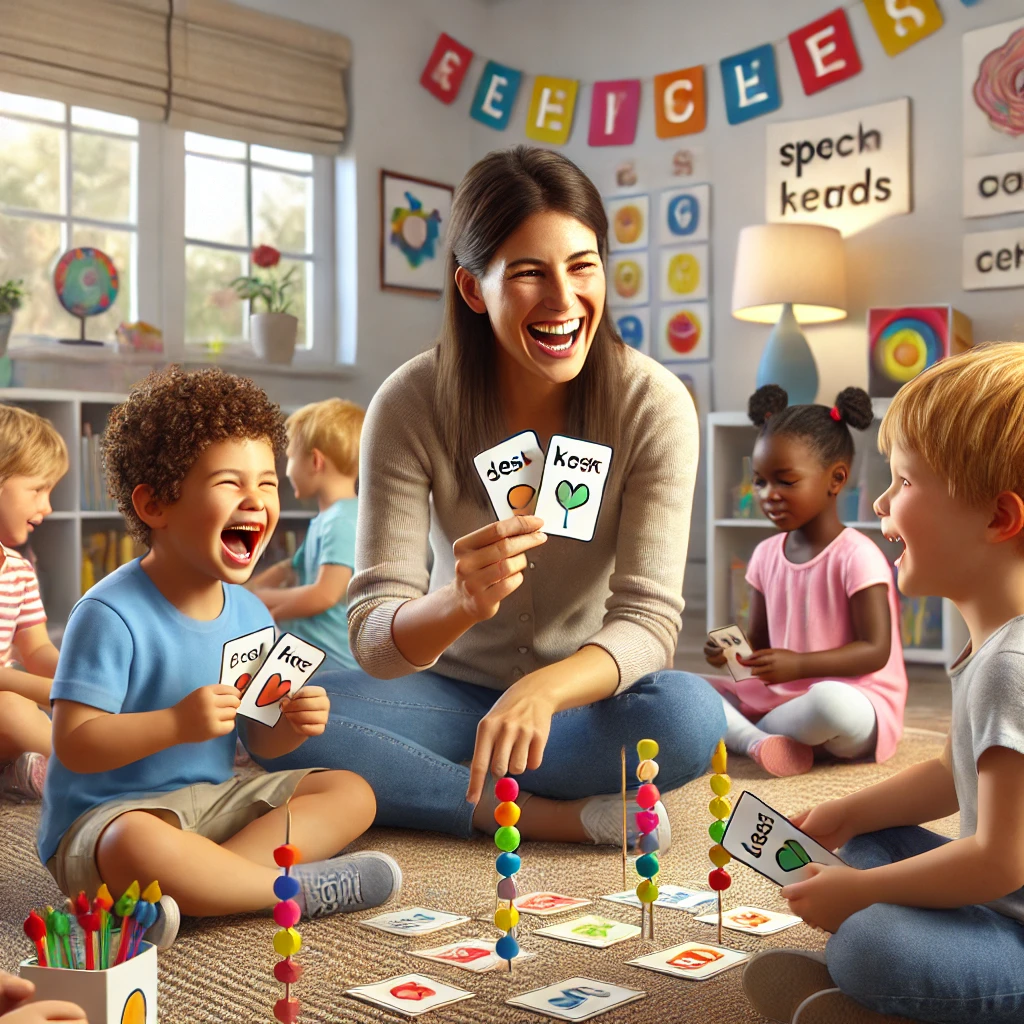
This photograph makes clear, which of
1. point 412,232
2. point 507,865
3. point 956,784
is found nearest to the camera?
point 956,784

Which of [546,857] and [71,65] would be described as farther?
[71,65]

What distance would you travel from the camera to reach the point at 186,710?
4.22 ft

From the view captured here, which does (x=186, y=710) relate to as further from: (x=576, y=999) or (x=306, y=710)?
(x=576, y=999)

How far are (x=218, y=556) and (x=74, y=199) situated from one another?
298 centimetres

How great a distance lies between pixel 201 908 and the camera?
1301 millimetres

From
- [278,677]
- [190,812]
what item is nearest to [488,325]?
[278,677]

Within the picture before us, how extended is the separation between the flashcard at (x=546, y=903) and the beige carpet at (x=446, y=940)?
20mm

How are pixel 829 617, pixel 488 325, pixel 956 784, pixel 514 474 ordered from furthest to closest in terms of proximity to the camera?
pixel 829 617 → pixel 488 325 → pixel 514 474 → pixel 956 784

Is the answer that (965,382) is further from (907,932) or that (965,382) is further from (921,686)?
(921,686)

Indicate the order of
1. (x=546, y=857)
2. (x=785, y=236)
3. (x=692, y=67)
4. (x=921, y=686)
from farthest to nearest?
1. (x=692, y=67)
2. (x=785, y=236)
3. (x=921, y=686)
4. (x=546, y=857)

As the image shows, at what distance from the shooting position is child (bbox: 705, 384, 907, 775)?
7.14 feet

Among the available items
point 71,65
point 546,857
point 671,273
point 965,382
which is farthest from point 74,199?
point 965,382

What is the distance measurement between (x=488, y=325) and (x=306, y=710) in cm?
63

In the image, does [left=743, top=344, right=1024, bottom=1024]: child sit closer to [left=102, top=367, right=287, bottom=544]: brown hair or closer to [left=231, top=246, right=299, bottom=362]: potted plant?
[left=102, top=367, right=287, bottom=544]: brown hair
